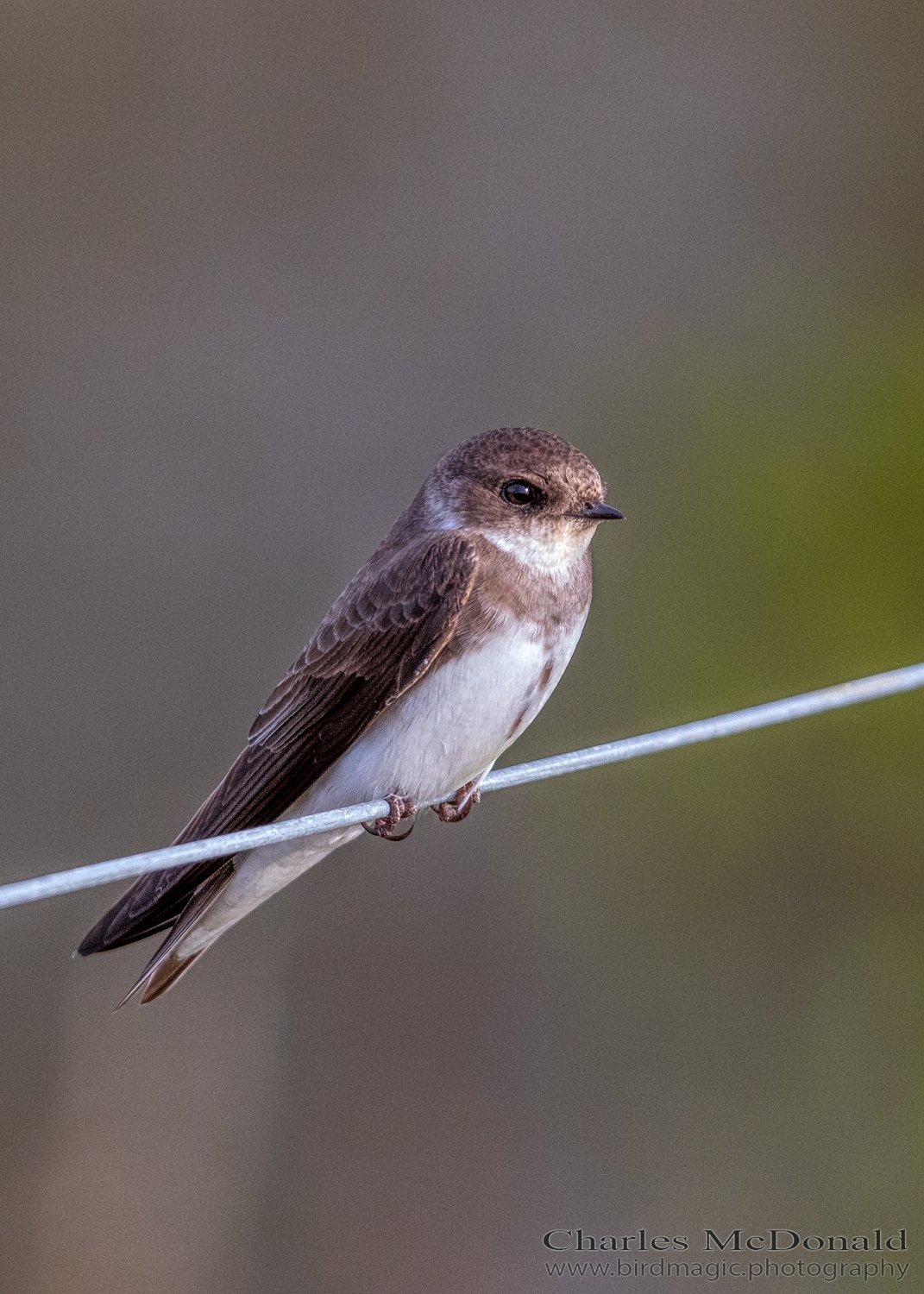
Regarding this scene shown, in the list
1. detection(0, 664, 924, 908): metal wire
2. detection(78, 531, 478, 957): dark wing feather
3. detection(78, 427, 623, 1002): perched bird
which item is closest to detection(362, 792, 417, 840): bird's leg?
detection(78, 427, 623, 1002): perched bird

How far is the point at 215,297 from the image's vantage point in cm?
564

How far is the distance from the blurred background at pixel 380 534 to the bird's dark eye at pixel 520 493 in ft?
5.52

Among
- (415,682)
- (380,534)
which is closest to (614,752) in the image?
(415,682)

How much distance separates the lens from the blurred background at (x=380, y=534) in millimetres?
3750

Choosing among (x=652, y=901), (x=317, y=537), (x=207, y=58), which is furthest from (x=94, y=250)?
(x=652, y=901)

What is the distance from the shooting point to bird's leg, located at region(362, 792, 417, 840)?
2361mm

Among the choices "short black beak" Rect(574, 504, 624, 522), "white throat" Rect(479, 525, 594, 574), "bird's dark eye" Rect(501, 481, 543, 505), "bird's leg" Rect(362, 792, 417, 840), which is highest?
"bird's dark eye" Rect(501, 481, 543, 505)

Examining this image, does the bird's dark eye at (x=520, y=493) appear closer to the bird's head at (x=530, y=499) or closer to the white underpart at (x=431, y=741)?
the bird's head at (x=530, y=499)

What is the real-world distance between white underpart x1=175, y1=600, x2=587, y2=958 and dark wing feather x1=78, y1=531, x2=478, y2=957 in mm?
36

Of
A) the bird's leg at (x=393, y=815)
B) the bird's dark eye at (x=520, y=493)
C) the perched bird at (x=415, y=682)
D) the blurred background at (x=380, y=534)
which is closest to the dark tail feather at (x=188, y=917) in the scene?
the perched bird at (x=415, y=682)

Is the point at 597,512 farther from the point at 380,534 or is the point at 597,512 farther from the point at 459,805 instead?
the point at 380,534

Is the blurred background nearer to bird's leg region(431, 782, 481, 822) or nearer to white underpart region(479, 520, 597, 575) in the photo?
bird's leg region(431, 782, 481, 822)

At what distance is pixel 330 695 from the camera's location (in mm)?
2443

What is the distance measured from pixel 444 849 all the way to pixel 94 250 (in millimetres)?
2678
